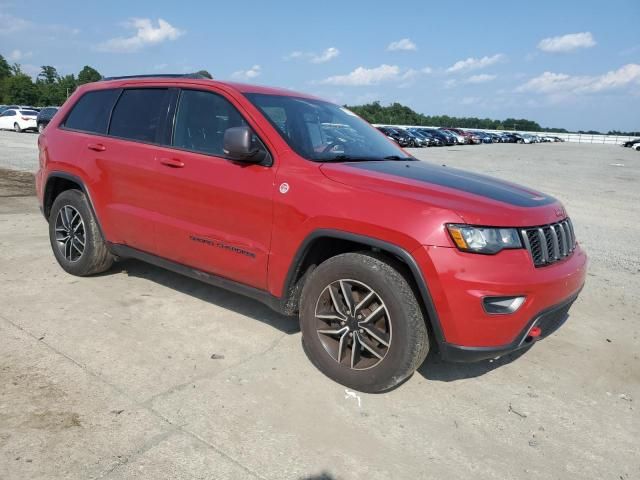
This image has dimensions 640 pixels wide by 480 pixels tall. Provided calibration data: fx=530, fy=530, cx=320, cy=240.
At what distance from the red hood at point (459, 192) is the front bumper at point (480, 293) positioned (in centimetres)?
21

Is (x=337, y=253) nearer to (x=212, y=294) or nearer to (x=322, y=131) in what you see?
(x=322, y=131)

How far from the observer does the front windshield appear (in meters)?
3.59

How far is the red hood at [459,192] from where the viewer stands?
286 cm

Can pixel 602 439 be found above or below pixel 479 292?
below

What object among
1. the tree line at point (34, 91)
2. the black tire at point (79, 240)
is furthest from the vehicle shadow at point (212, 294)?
the tree line at point (34, 91)

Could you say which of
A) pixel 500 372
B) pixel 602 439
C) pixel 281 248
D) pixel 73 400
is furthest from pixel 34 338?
pixel 602 439

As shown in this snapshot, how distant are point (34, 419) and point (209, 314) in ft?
5.39

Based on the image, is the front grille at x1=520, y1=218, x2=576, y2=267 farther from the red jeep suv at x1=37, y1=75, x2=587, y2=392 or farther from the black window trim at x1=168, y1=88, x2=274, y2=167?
the black window trim at x1=168, y1=88, x2=274, y2=167

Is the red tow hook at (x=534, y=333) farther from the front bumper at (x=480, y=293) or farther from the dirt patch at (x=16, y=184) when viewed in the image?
the dirt patch at (x=16, y=184)

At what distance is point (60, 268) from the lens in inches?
203

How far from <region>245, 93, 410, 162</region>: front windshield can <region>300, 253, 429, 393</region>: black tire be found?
0.79 m

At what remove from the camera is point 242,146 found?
3.30 m

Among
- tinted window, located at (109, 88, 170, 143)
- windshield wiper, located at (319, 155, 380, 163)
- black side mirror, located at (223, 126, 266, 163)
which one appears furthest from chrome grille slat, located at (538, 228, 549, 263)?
tinted window, located at (109, 88, 170, 143)

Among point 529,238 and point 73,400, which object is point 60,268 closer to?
point 73,400
